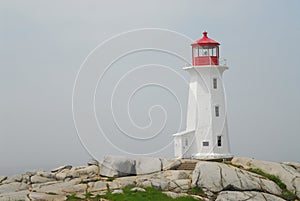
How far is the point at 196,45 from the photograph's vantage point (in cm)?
3741

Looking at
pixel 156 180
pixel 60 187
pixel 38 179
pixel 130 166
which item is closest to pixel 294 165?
pixel 156 180

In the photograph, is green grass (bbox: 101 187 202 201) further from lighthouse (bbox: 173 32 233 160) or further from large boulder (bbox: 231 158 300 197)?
lighthouse (bbox: 173 32 233 160)

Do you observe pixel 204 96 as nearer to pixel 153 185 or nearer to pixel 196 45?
pixel 196 45

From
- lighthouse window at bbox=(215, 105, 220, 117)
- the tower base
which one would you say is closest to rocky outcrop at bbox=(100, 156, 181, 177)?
the tower base

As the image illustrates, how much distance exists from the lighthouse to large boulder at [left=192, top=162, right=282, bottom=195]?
5.88m

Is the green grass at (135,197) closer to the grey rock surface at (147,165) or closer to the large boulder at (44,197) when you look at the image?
the large boulder at (44,197)

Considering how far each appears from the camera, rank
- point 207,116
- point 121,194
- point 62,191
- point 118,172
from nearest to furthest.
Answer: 1. point 121,194
2. point 62,191
3. point 118,172
4. point 207,116

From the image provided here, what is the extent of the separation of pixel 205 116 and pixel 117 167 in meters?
8.29

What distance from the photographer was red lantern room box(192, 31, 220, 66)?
121 feet

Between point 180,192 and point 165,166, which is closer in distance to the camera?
point 180,192

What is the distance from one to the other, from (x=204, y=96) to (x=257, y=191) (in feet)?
32.1

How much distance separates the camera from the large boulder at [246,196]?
27.4 meters

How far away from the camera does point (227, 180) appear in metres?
29.1

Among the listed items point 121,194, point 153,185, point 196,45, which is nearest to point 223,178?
point 153,185
